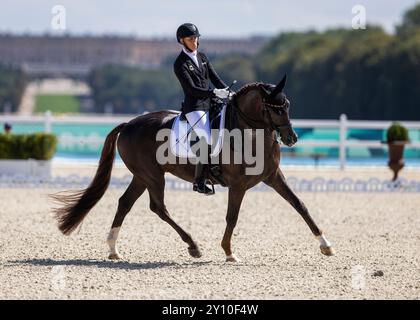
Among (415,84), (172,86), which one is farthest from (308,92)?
(172,86)

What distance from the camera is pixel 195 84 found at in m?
9.36

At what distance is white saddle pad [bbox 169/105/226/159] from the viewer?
9352 millimetres

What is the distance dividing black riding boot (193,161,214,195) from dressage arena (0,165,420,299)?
63cm

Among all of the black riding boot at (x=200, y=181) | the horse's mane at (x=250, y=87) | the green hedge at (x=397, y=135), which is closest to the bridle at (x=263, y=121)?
the horse's mane at (x=250, y=87)

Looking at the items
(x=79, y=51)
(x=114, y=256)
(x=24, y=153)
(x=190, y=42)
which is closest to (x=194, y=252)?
(x=114, y=256)

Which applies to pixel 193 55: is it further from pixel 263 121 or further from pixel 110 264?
pixel 110 264

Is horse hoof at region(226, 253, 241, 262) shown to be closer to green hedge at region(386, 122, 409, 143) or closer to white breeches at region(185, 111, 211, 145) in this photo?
white breeches at region(185, 111, 211, 145)

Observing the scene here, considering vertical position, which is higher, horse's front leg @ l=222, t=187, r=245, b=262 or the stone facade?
the stone facade

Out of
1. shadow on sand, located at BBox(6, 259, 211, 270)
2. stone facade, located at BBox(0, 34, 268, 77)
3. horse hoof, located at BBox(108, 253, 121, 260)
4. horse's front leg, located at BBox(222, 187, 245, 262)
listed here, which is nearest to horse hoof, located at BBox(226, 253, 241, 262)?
horse's front leg, located at BBox(222, 187, 245, 262)

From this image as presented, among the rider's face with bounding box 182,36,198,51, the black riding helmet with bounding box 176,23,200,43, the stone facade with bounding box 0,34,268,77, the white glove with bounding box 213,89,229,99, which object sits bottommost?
the white glove with bounding box 213,89,229,99

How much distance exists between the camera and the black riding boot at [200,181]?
368 inches

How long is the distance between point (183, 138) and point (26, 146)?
29.9ft

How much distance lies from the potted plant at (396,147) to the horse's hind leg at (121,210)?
29.9ft

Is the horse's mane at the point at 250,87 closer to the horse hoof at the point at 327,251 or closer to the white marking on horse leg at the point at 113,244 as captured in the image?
the horse hoof at the point at 327,251
